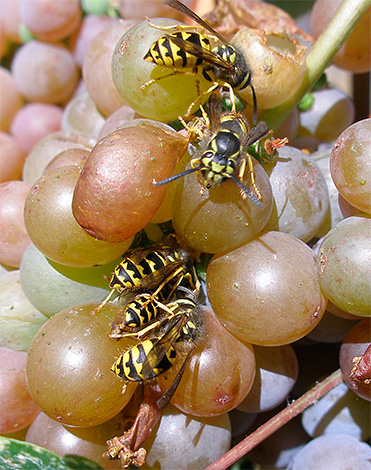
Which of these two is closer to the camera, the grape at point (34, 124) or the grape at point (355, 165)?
the grape at point (355, 165)

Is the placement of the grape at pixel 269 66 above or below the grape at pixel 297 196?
above

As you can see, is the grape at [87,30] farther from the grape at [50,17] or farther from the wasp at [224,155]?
the wasp at [224,155]

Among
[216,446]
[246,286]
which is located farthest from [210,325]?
[216,446]

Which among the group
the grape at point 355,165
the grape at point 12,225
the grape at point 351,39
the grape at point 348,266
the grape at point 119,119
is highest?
the grape at point 351,39

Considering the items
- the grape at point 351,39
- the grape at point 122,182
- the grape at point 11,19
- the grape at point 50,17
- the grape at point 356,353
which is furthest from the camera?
the grape at point 11,19

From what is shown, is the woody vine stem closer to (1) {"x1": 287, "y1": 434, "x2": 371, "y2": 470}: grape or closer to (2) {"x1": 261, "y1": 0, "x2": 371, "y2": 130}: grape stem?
(2) {"x1": 261, "y1": 0, "x2": 371, "y2": 130}: grape stem

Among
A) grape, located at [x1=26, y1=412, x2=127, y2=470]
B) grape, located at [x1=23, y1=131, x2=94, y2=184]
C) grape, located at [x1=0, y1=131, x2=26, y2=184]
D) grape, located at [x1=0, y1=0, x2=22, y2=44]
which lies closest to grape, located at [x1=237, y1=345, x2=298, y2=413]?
grape, located at [x1=26, y1=412, x2=127, y2=470]

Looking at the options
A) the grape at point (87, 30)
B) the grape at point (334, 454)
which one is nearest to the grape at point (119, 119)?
the grape at point (87, 30)

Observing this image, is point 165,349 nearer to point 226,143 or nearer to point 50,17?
point 226,143
